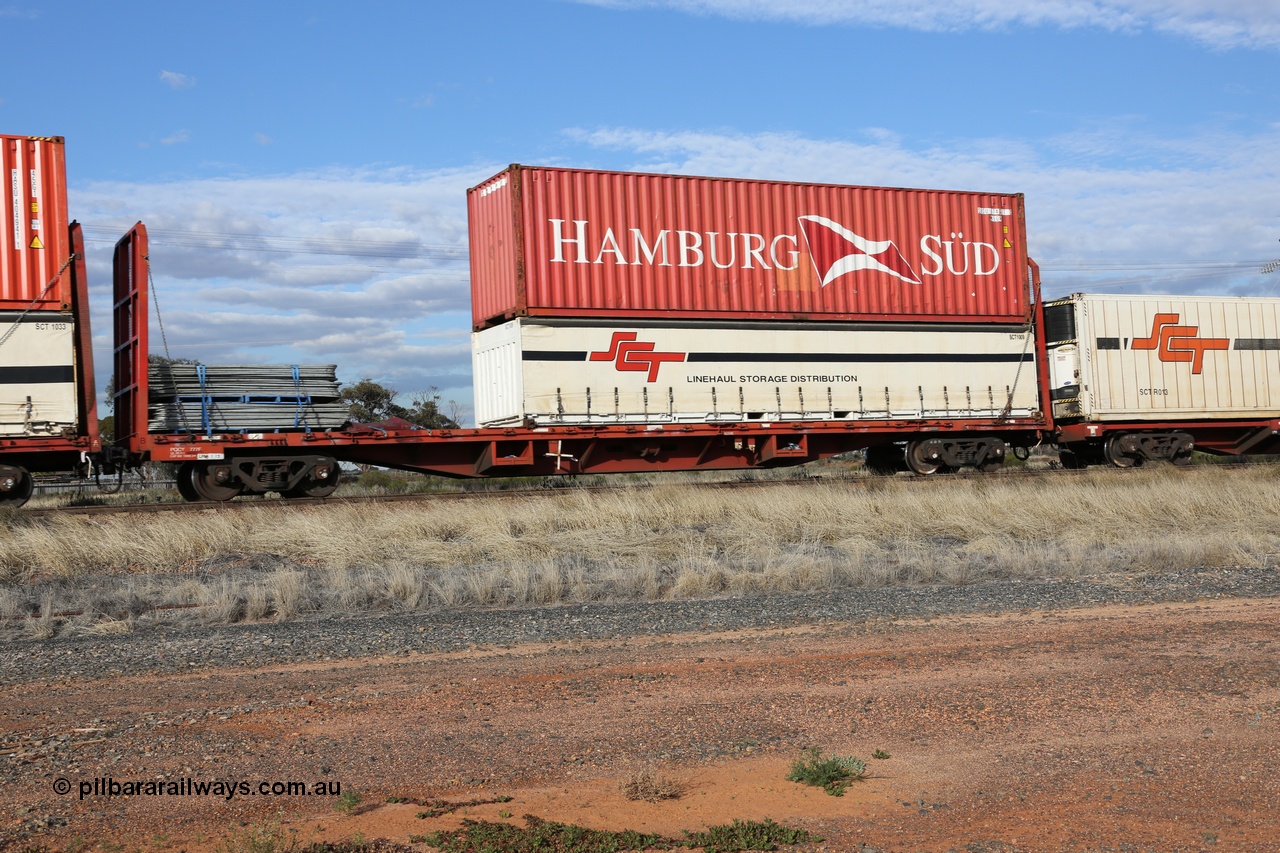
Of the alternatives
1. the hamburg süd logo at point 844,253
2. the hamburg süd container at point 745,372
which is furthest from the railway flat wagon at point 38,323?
the hamburg süd logo at point 844,253

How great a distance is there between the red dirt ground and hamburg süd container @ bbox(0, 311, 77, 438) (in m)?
9.07

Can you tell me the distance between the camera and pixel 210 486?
49.2ft

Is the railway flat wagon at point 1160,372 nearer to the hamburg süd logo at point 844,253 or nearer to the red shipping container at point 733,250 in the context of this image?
the red shipping container at point 733,250

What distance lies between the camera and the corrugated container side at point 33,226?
13500 mm

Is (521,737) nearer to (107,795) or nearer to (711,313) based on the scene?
(107,795)

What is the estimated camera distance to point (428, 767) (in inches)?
167

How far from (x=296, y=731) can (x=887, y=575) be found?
5638mm

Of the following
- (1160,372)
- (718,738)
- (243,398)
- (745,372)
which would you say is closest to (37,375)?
(243,398)

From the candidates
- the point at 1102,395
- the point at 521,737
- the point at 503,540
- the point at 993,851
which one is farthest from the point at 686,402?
the point at 993,851

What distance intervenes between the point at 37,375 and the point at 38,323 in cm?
64

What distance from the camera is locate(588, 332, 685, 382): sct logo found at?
16.0 metres

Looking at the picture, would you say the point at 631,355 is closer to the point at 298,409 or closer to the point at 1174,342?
the point at 298,409

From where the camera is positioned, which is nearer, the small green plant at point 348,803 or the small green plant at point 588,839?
the small green plant at point 588,839

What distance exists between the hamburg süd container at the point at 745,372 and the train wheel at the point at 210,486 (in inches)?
151
